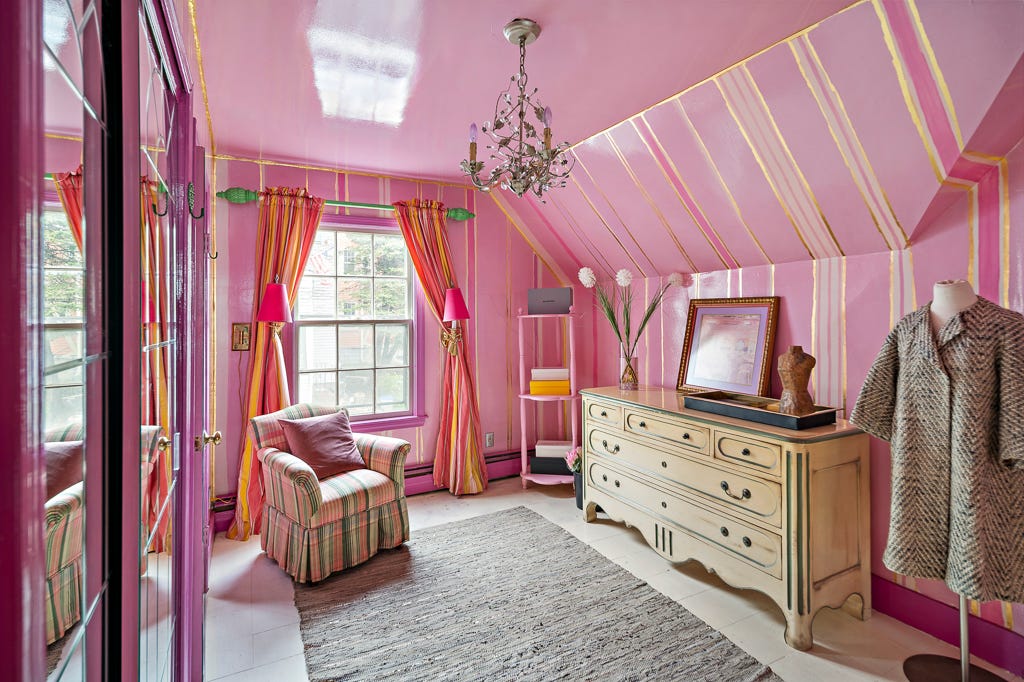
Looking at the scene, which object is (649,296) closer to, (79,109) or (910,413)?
(910,413)

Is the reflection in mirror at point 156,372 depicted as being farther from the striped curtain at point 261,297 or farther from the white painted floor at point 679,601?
the striped curtain at point 261,297

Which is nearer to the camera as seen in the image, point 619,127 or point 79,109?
point 79,109

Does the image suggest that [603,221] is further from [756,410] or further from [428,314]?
[756,410]

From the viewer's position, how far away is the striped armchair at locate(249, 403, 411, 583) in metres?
2.79

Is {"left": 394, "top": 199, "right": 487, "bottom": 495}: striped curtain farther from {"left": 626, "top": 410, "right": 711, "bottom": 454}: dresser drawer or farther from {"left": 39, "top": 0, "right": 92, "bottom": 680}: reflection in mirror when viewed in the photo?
{"left": 39, "top": 0, "right": 92, "bottom": 680}: reflection in mirror

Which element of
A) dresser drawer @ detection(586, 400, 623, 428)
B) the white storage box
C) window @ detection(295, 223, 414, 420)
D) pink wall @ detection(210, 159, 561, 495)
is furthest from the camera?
the white storage box

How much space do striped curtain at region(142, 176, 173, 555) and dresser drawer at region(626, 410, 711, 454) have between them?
2.32m

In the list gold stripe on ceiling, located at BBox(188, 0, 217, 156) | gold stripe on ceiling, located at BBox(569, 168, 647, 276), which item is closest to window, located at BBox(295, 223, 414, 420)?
gold stripe on ceiling, located at BBox(188, 0, 217, 156)

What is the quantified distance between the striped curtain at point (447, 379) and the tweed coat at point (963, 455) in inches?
113

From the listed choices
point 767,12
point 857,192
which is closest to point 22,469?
point 767,12

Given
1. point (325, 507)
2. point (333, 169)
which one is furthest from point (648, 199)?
point (325, 507)

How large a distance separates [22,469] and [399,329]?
12.5ft

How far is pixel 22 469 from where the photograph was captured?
0.48 m

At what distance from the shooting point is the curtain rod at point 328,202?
Result: 11.6 feet
